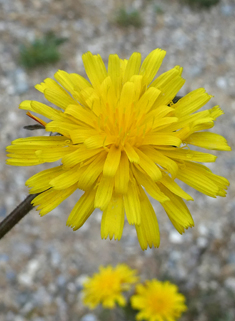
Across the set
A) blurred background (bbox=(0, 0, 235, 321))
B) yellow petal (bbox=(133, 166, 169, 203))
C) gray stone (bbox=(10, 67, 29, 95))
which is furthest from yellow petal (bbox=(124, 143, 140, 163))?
gray stone (bbox=(10, 67, 29, 95))

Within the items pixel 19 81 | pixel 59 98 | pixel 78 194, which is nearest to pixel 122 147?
pixel 59 98

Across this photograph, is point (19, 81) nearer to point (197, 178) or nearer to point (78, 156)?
point (78, 156)

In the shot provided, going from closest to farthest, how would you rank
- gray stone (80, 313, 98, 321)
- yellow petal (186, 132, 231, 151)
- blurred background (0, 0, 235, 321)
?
yellow petal (186, 132, 231, 151) → gray stone (80, 313, 98, 321) → blurred background (0, 0, 235, 321)

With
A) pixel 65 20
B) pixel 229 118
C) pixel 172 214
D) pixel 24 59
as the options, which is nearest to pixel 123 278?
pixel 172 214

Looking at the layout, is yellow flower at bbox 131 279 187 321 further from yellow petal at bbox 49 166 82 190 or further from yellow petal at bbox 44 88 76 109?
yellow petal at bbox 44 88 76 109

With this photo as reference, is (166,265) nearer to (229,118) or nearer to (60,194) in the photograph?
(229,118)

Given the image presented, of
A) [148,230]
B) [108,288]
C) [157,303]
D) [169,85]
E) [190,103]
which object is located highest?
[169,85]
